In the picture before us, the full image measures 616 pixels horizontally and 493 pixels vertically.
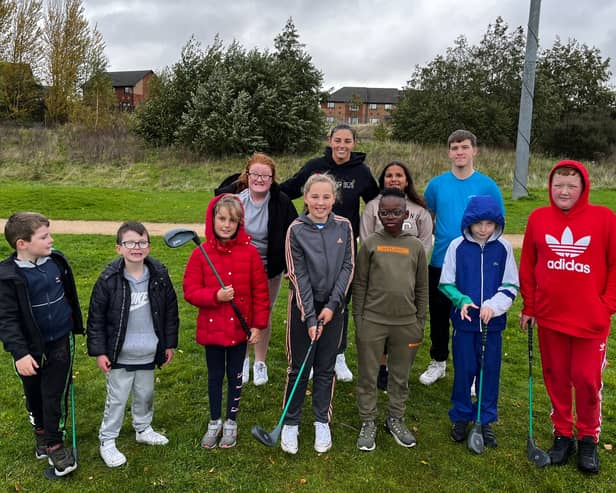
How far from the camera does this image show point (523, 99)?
53.4 feet

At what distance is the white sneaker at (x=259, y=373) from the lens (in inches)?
183

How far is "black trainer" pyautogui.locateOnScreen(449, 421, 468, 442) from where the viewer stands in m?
3.76

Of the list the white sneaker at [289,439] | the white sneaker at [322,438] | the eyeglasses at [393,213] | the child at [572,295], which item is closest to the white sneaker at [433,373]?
the child at [572,295]

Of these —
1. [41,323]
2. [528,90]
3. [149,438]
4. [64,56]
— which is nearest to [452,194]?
[149,438]

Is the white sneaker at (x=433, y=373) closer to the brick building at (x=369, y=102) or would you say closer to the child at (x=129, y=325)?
the child at (x=129, y=325)

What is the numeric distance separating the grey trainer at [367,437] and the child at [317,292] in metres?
0.24

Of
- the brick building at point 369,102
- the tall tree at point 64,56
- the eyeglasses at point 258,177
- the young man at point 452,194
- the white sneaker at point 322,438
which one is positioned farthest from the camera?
the brick building at point 369,102

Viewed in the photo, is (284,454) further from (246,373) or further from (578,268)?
(578,268)

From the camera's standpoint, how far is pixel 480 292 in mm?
3592

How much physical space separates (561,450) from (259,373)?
263cm

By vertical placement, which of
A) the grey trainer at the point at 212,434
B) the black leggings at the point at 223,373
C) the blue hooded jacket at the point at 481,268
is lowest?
the grey trainer at the point at 212,434

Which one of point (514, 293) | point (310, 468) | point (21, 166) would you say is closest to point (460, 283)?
point (514, 293)

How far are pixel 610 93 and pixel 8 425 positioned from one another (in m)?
41.5

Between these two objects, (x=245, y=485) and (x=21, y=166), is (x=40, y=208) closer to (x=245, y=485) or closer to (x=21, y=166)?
(x=21, y=166)
